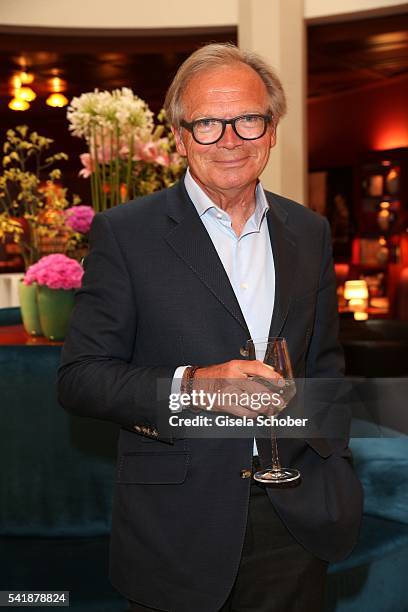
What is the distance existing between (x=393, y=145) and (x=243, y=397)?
34.6 ft

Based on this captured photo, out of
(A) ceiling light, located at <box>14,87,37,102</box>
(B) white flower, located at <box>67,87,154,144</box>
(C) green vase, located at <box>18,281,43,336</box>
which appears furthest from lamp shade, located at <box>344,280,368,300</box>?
(A) ceiling light, located at <box>14,87,37,102</box>

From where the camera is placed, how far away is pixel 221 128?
1407 millimetres

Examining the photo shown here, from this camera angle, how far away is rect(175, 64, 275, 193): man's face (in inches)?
55.2

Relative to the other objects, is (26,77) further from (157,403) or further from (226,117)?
(157,403)

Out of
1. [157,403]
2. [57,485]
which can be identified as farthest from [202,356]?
[57,485]

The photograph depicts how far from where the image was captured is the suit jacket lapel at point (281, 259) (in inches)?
56.7

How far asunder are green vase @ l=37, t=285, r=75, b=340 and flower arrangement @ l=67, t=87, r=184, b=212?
42cm

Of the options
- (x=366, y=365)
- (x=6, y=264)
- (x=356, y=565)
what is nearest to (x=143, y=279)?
(x=356, y=565)

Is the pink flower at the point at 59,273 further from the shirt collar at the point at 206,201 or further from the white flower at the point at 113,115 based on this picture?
the shirt collar at the point at 206,201

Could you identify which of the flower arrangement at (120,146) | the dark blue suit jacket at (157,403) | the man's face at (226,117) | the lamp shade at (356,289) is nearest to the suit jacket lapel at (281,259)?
the dark blue suit jacket at (157,403)

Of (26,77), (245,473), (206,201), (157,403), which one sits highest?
(26,77)

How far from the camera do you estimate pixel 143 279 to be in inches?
55.4

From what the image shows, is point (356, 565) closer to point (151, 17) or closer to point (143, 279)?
point (143, 279)

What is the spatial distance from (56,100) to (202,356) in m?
8.31
